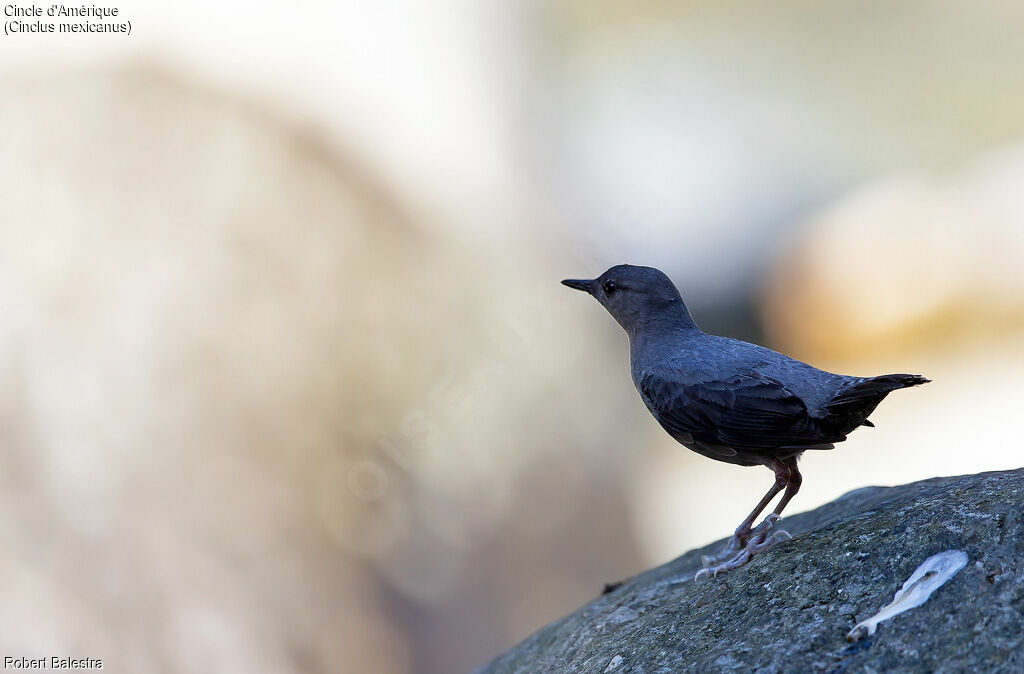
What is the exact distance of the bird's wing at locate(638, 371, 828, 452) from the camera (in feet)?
12.8

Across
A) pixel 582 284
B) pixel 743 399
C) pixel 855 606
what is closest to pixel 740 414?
pixel 743 399

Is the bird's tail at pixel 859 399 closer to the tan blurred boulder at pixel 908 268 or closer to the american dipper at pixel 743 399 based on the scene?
the american dipper at pixel 743 399

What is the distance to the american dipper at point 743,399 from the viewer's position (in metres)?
3.89

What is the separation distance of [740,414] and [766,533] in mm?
530

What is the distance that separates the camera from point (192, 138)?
8680 mm

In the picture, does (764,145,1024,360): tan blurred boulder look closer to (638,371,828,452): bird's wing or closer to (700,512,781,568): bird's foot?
(700,512,781,568): bird's foot

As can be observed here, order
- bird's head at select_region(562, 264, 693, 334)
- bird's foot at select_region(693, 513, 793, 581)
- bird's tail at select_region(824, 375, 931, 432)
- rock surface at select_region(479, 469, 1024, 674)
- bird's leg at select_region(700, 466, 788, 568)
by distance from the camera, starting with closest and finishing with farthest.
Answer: rock surface at select_region(479, 469, 1024, 674), bird's tail at select_region(824, 375, 931, 432), bird's foot at select_region(693, 513, 793, 581), bird's leg at select_region(700, 466, 788, 568), bird's head at select_region(562, 264, 693, 334)

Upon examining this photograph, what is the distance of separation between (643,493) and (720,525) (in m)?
0.94

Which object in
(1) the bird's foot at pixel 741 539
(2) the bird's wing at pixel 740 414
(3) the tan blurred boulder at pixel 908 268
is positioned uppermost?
(3) the tan blurred boulder at pixel 908 268

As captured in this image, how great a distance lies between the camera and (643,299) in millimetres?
4688

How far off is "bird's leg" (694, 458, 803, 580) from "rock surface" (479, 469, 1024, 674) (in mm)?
84

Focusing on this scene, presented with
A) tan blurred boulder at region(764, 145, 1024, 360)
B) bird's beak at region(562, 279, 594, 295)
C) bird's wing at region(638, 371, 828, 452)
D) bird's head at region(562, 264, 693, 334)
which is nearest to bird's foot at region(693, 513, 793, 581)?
bird's wing at region(638, 371, 828, 452)

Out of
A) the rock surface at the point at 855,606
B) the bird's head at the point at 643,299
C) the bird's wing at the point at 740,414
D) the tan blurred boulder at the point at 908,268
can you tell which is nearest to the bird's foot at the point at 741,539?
the rock surface at the point at 855,606

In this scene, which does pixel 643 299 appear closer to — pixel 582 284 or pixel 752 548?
pixel 582 284
